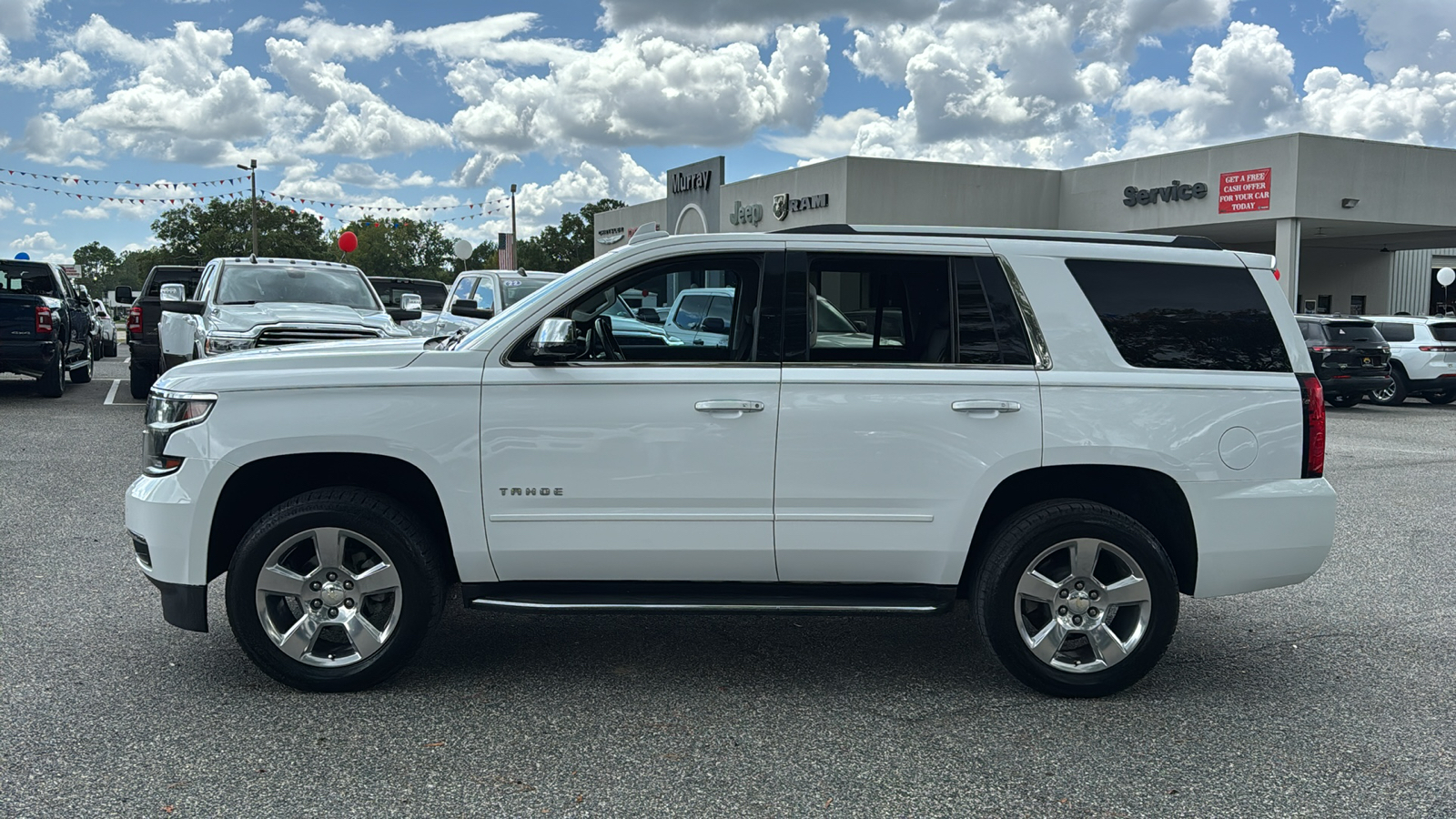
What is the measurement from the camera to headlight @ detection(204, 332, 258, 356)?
10.9m

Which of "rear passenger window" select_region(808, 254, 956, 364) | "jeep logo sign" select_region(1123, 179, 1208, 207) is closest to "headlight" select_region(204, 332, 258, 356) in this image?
"rear passenger window" select_region(808, 254, 956, 364)

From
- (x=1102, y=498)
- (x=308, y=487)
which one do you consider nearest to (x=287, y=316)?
(x=308, y=487)

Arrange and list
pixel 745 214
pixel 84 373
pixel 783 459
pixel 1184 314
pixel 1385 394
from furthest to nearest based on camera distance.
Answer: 1. pixel 745 214
2. pixel 84 373
3. pixel 1385 394
4. pixel 1184 314
5. pixel 783 459

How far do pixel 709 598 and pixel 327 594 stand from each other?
4.81 feet

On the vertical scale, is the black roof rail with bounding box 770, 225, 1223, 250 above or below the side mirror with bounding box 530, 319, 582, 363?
above

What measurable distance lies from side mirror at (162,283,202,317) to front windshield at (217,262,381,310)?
352 mm

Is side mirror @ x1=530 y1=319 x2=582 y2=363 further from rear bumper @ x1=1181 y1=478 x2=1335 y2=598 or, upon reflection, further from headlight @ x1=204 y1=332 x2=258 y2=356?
headlight @ x1=204 y1=332 x2=258 y2=356

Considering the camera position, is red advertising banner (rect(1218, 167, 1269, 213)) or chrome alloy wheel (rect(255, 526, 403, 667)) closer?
chrome alloy wheel (rect(255, 526, 403, 667))

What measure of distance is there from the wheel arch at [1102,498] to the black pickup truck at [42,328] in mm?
14190

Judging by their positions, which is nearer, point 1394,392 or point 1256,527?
point 1256,527

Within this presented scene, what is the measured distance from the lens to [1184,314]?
14.9 ft

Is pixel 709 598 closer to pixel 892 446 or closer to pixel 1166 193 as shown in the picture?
pixel 892 446

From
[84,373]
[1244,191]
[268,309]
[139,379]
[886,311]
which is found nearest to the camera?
[886,311]

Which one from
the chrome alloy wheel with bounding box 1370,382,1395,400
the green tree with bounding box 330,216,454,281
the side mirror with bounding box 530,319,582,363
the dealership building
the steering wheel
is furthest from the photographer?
the green tree with bounding box 330,216,454,281
